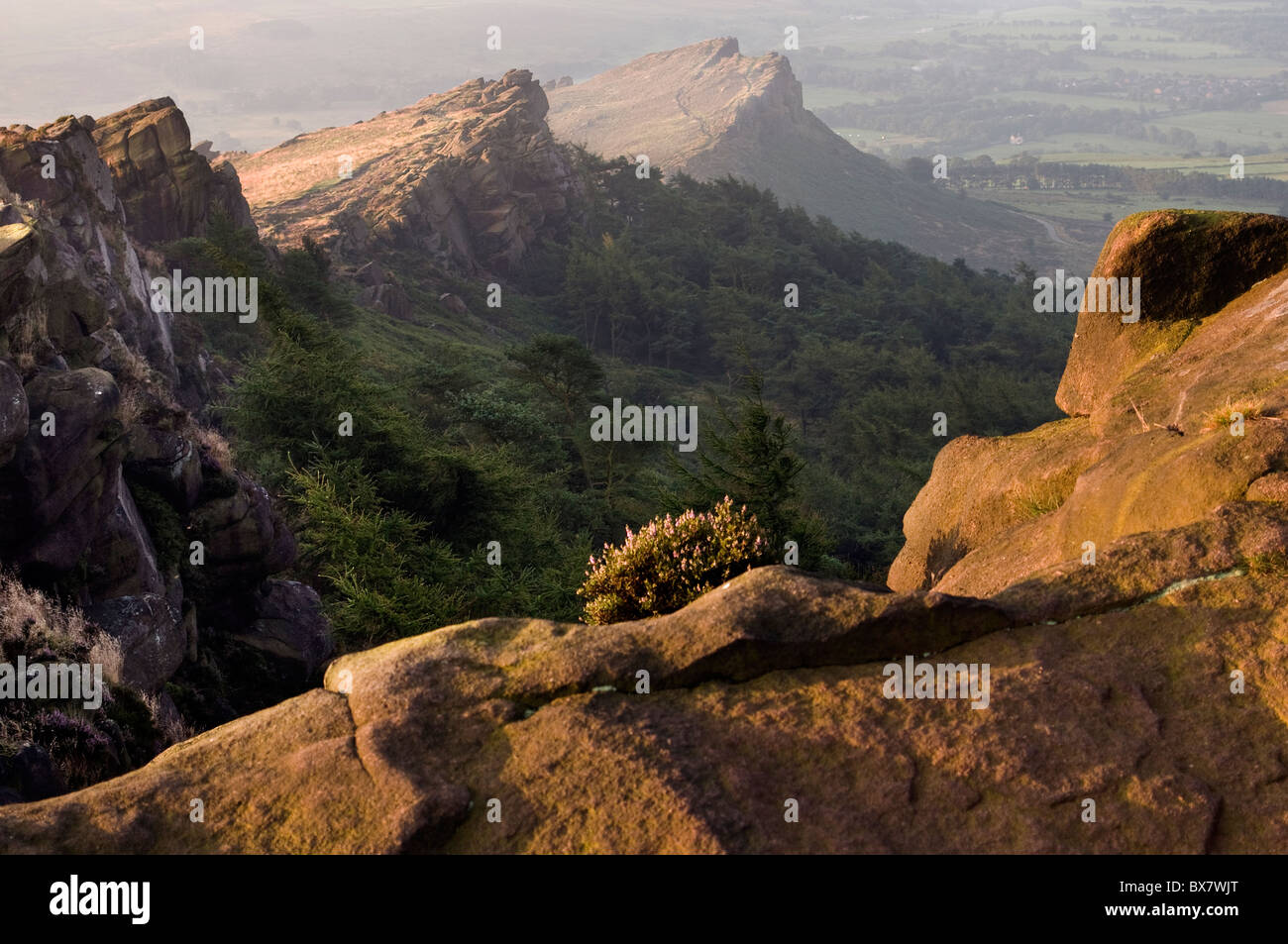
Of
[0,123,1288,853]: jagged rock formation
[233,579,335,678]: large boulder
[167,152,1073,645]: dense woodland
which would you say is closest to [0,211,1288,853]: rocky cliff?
[0,123,1288,853]: jagged rock formation

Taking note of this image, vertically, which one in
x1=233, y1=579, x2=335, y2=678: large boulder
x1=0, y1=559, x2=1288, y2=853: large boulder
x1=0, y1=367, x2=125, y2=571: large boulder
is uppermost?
x1=0, y1=367, x2=125, y2=571: large boulder

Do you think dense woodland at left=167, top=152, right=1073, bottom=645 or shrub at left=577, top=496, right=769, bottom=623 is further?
dense woodland at left=167, top=152, right=1073, bottom=645

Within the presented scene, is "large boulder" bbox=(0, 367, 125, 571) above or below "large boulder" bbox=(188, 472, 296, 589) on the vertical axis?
above

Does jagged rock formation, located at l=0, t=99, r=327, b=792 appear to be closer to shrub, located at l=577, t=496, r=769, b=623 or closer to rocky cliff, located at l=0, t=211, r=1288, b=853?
shrub, located at l=577, t=496, r=769, b=623

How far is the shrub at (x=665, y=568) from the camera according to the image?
1195cm

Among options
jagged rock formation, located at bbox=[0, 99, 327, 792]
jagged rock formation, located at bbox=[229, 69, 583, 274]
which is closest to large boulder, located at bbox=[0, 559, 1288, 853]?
jagged rock formation, located at bbox=[0, 99, 327, 792]

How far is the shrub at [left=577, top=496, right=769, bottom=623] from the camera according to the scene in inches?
470

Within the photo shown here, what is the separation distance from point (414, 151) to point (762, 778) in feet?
359

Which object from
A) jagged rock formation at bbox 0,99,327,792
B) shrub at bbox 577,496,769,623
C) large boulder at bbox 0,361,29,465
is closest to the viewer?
shrub at bbox 577,496,769,623

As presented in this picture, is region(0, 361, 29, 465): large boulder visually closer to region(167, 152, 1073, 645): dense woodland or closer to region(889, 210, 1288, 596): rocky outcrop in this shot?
region(167, 152, 1073, 645): dense woodland

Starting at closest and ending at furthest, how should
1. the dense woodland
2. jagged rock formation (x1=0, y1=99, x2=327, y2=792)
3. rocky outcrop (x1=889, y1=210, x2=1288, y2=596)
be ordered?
rocky outcrop (x1=889, y1=210, x2=1288, y2=596), jagged rock formation (x1=0, y1=99, x2=327, y2=792), the dense woodland

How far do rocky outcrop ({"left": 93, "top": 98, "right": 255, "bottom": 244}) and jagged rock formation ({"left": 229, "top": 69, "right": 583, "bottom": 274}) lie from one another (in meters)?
19.2

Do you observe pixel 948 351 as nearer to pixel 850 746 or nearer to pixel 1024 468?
pixel 1024 468

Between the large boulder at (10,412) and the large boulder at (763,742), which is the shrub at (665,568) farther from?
the large boulder at (10,412)
